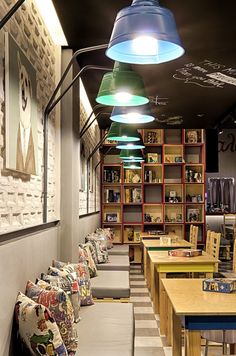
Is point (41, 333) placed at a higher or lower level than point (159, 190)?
lower

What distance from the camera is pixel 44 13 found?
4207mm

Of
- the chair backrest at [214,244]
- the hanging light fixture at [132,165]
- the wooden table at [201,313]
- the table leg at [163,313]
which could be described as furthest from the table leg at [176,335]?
the hanging light fixture at [132,165]

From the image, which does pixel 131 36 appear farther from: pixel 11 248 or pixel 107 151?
pixel 107 151

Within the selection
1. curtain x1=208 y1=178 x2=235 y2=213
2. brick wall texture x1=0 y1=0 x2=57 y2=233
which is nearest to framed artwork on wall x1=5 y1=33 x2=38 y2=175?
brick wall texture x1=0 y1=0 x2=57 y2=233

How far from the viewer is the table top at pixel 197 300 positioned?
9.48 feet

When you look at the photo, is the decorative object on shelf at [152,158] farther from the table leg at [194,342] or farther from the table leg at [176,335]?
the table leg at [194,342]

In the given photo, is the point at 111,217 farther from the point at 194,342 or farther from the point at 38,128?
the point at 194,342

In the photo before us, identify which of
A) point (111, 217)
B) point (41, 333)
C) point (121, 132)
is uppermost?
point (121, 132)

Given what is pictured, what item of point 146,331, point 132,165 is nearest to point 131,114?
point 146,331

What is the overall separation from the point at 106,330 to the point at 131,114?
177 cm

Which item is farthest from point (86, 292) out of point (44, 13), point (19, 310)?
point (44, 13)

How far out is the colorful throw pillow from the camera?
266cm

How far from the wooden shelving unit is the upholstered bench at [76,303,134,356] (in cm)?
675

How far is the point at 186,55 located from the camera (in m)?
5.28
